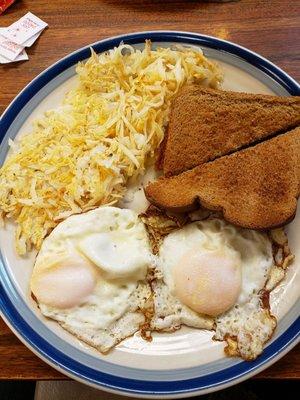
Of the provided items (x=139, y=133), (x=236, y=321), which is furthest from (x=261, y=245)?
(x=139, y=133)

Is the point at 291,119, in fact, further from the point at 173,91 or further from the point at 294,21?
the point at 294,21

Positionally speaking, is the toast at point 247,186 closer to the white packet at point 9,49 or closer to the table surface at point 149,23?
the table surface at point 149,23

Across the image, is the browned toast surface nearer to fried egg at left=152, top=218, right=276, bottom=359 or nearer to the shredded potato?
the shredded potato

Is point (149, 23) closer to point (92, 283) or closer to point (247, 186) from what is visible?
point (247, 186)

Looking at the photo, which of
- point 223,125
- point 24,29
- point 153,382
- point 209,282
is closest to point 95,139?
point 223,125

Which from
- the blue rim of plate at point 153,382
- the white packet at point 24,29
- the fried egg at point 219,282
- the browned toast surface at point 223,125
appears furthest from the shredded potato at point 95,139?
the white packet at point 24,29

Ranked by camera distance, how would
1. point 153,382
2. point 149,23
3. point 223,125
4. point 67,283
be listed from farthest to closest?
point 149,23 → point 223,125 → point 67,283 → point 153,382

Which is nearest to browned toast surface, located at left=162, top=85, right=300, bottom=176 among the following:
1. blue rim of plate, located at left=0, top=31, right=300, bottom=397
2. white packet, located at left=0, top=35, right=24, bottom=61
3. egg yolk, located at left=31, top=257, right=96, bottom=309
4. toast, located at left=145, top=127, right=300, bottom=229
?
toast, located at left=145, top=127, right=300, bottom=229
